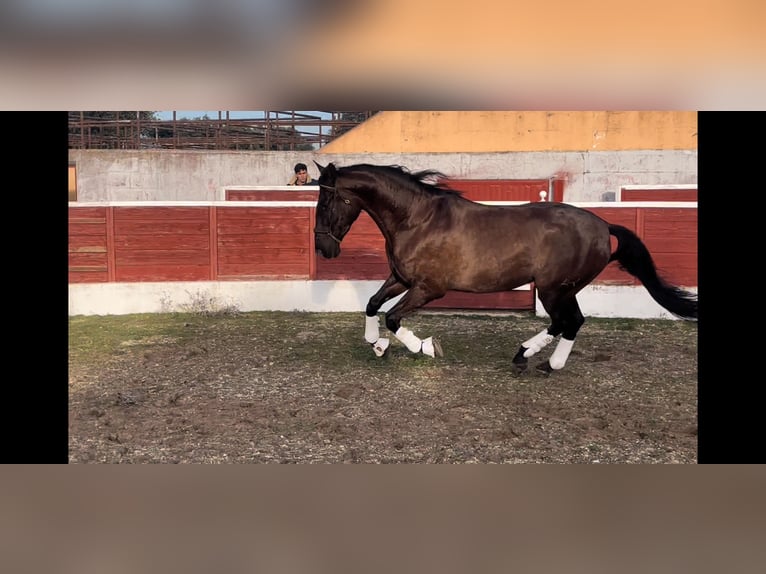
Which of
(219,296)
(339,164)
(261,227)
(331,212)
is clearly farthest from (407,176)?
(339,164)

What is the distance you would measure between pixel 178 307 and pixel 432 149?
14.4 ft

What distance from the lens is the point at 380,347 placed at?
253 inches

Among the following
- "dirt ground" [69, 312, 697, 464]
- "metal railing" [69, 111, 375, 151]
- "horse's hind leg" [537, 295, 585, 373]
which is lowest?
"dirt ground" [69, 312, 697, 464]

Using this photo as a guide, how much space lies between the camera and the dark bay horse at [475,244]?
19.2 feet

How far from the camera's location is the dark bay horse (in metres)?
5.86

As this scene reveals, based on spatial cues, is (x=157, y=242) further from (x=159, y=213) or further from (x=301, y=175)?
(x=301, y=175)

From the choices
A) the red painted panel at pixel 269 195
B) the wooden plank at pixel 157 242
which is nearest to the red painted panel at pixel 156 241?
the wooden plank at pixel 157 242

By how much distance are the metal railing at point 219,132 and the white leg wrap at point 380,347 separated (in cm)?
824

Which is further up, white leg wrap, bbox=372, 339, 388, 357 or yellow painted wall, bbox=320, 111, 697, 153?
yellow painted wall, bbox=320, 111, 697, 153

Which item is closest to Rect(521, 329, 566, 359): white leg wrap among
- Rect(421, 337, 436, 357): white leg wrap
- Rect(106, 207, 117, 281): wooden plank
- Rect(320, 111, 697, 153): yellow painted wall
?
Rect(421, 337, 436, 357): white leg wrap

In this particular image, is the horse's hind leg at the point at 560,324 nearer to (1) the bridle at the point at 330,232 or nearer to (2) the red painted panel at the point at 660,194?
(1) the bridle at the point at 330,232

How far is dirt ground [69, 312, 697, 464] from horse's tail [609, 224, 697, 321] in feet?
2.31

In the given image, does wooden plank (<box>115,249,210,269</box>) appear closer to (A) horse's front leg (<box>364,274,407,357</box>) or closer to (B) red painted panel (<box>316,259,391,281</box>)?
(B) red painted panel (<box>316,259,391,281</box>)
